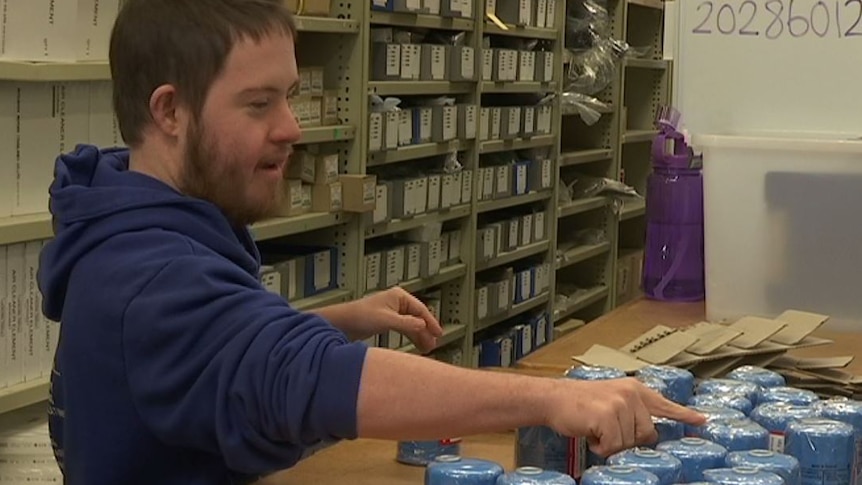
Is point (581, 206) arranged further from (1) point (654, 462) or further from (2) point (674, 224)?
(1) point (654, 462)

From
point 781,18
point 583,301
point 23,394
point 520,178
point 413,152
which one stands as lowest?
point 583,301

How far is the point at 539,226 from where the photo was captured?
5309 mm

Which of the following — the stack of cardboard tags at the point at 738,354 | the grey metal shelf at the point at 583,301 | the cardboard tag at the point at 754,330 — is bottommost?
the grey metal shelf at the point at 583,301

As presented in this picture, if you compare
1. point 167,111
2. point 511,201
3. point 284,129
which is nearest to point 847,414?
point 284,129

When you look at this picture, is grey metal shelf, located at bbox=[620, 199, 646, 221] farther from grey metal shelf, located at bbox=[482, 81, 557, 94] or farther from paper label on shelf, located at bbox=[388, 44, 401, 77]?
paper label on shelf, located at bbox=[388, 44, 401, 77]

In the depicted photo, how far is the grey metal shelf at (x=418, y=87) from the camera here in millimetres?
3869

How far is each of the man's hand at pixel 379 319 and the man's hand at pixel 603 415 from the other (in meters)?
0.56

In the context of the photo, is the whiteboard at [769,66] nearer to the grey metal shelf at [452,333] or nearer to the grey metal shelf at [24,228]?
the grey metal shelf at [24,228]

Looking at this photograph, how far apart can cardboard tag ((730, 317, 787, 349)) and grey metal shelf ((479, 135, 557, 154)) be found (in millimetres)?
2442

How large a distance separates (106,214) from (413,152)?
275 centimetres

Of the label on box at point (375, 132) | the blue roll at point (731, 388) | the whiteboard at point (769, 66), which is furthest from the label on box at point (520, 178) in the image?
the blue roll at point (731, 388)

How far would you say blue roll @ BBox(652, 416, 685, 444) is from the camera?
1444 mm

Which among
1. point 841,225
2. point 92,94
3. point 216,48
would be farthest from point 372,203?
point 216,48

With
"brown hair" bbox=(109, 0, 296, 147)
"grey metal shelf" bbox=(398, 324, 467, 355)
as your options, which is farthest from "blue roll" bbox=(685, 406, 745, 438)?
"grey metal shelf" bbox=(398, 324, 467, 355)
